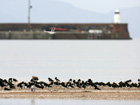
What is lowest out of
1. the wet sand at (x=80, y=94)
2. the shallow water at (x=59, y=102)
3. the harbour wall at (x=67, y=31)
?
the shallow water at (x=59, y=102)

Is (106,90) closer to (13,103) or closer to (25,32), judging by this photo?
(13,103)

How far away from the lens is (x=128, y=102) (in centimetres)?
2527

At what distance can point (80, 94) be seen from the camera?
27094 millimetres

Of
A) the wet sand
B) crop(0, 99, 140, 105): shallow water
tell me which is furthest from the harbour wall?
crop(0, 99, 140, 105): shallow water

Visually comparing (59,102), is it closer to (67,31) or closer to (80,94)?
(80,94)

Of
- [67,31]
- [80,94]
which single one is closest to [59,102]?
[80,94]

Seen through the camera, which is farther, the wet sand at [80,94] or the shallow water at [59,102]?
the wet sand at [80,94]

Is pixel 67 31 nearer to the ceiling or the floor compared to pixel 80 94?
nearer to the ceiling

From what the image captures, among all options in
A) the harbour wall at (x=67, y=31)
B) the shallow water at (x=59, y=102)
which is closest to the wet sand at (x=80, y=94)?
the shallow water at (x=59, y=102)

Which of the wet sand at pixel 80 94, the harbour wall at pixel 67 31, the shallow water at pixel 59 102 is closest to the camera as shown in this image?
the shallow water at pixel 59 102

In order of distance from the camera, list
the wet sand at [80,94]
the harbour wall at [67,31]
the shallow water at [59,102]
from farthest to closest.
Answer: the harbour wall at [67,31], the wet sand at [80,94], the shallow water at [59,102]

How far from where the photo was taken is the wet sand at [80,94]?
26375 mm

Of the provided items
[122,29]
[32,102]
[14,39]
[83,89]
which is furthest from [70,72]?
[14,39]

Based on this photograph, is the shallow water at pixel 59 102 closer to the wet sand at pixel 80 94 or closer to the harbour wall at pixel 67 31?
the wet sand at pixel 80 94
